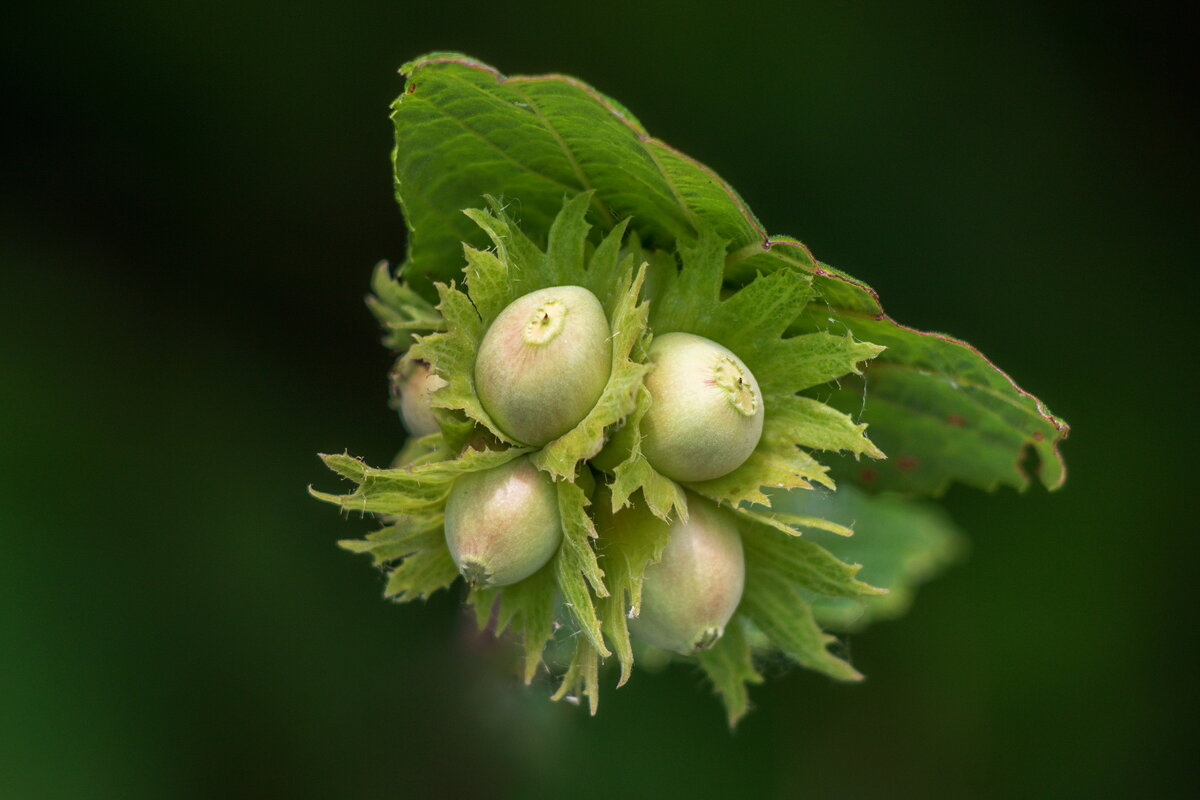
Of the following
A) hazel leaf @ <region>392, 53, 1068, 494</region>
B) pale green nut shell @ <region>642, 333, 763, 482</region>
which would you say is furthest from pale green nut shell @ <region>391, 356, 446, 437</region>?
pale green nut shell @ <region>642, 333, 763, 482</region>

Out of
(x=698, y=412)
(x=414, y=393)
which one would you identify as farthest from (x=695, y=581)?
(x=414, y=393)

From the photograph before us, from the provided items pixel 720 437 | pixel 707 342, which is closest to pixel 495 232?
pixel 707 342

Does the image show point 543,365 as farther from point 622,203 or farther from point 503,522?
point 622,203

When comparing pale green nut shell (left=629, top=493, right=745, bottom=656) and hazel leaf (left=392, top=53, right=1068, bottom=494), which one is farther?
pale green nut shell (left=629, top=493, right=745, bottom=656)

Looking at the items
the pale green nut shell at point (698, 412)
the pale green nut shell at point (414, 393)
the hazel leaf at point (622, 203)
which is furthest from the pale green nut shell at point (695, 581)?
the pale green nut shell at point (414, 393)

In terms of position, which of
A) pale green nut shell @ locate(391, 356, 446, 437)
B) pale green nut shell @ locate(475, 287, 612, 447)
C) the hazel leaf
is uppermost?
the hazel leaf

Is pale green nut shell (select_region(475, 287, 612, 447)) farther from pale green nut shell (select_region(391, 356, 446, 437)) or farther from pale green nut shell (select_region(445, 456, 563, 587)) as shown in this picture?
pale green nut shell (select_region(391, 356, 446, 437))

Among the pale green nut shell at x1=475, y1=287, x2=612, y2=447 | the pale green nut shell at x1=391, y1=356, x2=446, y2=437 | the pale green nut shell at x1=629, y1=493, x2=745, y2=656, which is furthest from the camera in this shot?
the pale green nut shell at x1=391, y1=356, x2=446, y2=437
